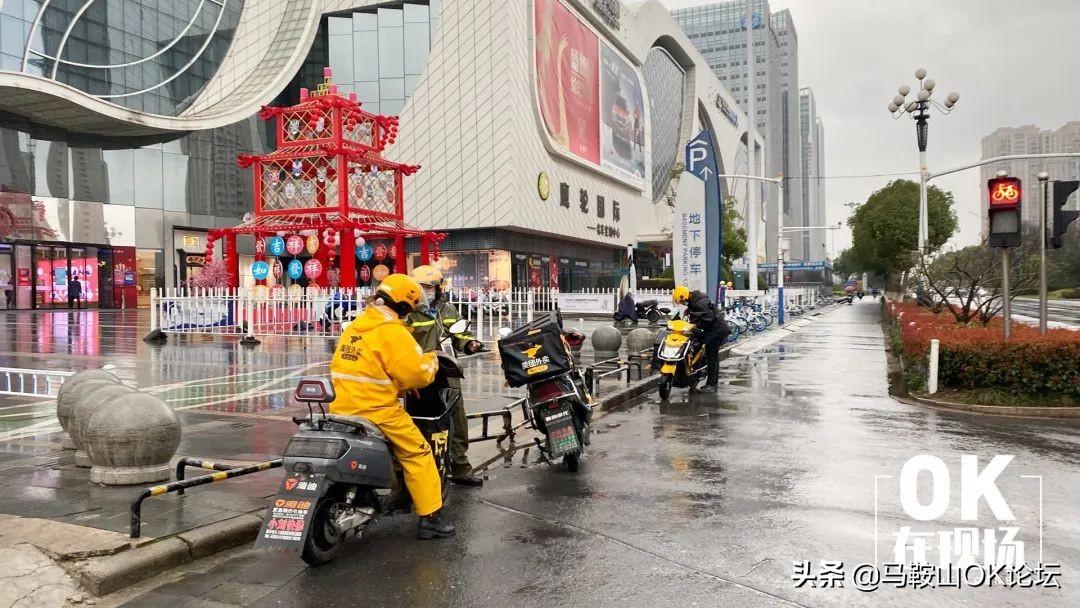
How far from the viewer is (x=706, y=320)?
37.3 ft

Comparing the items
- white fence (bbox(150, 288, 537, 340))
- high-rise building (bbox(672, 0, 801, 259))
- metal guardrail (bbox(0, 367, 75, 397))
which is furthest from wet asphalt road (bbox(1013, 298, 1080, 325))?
metal guardrail (bbox(0, 367, 75, 397))

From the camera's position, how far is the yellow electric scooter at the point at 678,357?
10797mm

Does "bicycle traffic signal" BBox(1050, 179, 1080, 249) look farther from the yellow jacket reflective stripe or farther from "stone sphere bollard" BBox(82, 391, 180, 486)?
"stone sphere bollard" BBox(82, 391, 180, 486)

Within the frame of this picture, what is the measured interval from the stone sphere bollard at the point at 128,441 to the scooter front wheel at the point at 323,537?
200 centimetres

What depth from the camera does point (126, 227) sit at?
35.4m

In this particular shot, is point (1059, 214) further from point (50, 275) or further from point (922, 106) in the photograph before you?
point (50, 275)

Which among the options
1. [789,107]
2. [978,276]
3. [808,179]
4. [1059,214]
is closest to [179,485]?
[1059,214]

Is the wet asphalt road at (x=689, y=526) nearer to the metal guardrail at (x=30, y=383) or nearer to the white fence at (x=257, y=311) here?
the metal guardrail at (x=30, y=383)

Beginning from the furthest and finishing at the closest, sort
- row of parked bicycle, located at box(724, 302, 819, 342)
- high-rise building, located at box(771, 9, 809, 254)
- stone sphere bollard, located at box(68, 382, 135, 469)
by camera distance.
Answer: high-rise building, located at box(771, 9, 809, 254) → row of parked bicycle, located at box(724, 302, 819, 342) → stone sphere bollard, located at box(68, 382, 135, 469)

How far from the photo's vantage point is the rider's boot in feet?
15.7

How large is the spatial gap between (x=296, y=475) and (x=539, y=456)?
333 centimetres

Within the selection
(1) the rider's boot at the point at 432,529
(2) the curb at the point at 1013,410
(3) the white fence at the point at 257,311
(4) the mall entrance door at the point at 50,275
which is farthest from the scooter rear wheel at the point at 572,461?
(4) the mall entrance door at the point at 50,275

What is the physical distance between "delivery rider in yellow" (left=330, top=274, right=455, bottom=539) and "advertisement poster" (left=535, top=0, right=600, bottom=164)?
36.1 m

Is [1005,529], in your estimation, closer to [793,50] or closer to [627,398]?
[627,398]
